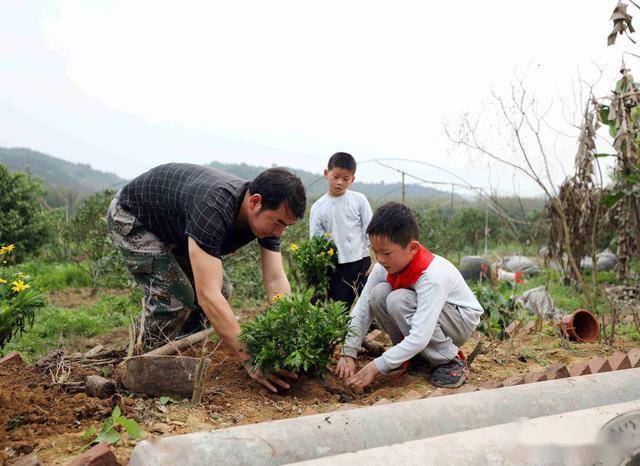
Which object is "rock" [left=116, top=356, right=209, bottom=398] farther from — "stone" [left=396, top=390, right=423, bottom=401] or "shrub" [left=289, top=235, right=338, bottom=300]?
"shrub" [left=289, top=235, right=338, bottom=300]

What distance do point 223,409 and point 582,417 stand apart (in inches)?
65.9

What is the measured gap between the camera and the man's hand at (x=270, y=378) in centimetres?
317

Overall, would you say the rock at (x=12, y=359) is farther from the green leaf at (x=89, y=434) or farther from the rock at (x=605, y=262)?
the rock at (x=605, y=262)

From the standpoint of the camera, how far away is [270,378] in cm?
319

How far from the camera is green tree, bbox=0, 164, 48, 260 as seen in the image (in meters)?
9.48

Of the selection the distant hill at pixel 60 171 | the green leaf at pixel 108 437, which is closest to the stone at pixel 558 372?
the green leaf at pixel 108 437

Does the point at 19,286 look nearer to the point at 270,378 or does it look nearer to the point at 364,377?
the point at 270,378

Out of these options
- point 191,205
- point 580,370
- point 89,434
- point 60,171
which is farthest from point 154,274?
point 60,171

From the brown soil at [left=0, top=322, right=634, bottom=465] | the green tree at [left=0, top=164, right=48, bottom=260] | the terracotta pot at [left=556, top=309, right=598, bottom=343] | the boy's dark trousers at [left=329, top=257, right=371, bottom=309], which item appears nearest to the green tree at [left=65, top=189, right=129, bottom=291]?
the green tree at [left=0, top=164, right=48, bottom=260]

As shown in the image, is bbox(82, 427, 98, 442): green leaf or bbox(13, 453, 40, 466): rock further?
bbox(82, 427, 98, 442): green leaf

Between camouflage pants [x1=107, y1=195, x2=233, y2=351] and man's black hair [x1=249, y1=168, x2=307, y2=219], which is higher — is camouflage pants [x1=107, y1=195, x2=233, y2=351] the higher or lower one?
the lower one

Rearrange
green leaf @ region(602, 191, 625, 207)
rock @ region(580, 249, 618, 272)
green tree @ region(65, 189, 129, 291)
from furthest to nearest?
1. rock @ region(580, 249, 618, 272)
2. green tree @ region(65, 189, 129, 291)
3. green leaf @ region(602, 191, 625, 207)

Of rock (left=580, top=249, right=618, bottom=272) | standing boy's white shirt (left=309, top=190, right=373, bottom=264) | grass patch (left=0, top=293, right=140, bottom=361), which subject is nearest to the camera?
standing boy's white shirt (left=309, top=190, right=373, bottom=264)

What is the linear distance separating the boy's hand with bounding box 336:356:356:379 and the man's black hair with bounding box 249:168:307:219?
3.22 feet
